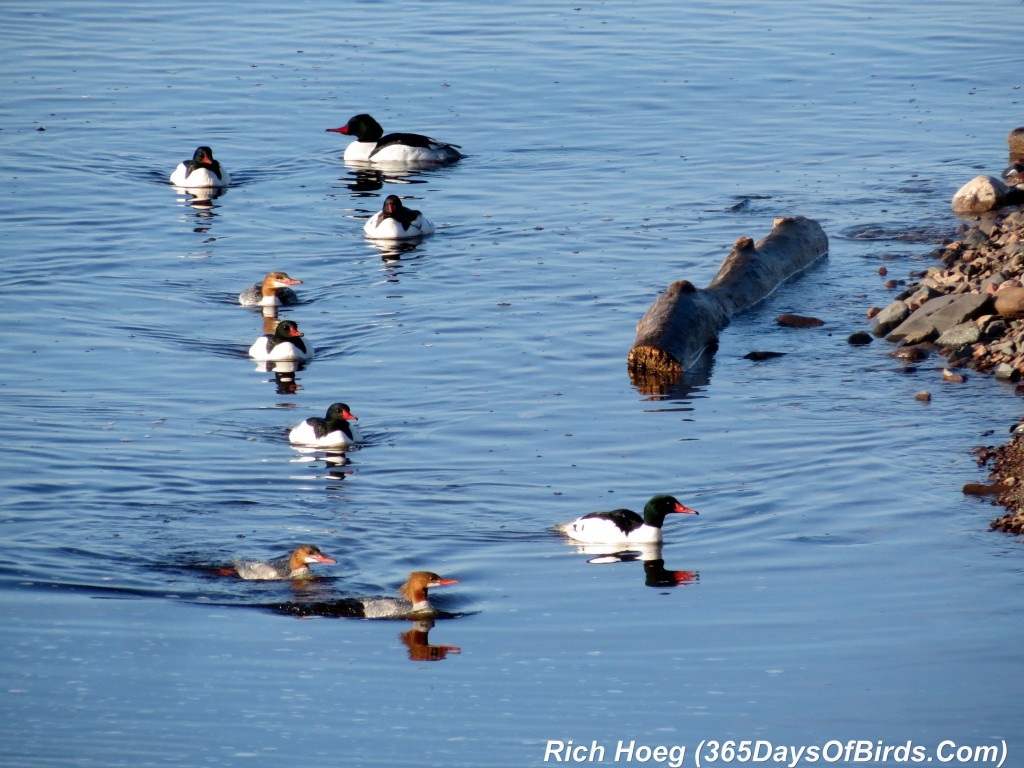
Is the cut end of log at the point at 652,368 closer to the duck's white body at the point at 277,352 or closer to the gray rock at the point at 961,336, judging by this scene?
the gray rock at the point at 961,336

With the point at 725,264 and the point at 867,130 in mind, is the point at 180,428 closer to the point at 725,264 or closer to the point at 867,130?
the point at 725,264

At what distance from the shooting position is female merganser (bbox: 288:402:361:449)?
15094 millimetres

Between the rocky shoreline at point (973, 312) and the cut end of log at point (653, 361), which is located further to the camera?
the cut end of log at point (653, 361)

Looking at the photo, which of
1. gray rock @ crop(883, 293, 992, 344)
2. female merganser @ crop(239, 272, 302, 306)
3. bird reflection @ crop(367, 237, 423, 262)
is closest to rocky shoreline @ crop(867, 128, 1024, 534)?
gray rock @ crop(883, 293, 992, 344)

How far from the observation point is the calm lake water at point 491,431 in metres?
10.3

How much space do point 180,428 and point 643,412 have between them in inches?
181

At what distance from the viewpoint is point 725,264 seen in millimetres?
19906

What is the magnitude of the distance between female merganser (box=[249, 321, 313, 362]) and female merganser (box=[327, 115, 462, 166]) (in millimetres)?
9691

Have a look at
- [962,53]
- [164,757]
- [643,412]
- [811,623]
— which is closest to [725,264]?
[643,412]

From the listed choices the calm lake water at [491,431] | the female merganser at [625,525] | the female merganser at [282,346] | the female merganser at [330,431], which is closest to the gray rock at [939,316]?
the calm lake water at [491,431]

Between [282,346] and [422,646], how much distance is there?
275 inches

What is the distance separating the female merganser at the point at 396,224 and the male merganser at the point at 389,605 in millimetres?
10992

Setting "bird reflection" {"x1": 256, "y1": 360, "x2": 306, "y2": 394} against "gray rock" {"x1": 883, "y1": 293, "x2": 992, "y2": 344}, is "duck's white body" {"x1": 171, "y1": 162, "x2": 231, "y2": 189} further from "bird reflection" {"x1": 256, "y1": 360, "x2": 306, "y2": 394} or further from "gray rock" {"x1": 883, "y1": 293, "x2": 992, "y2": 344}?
"gray rock" {"x1": 883, "y1": 293, "x2": 992, "y2": 344}

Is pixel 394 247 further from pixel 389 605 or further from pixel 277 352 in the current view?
pixel 389 605
